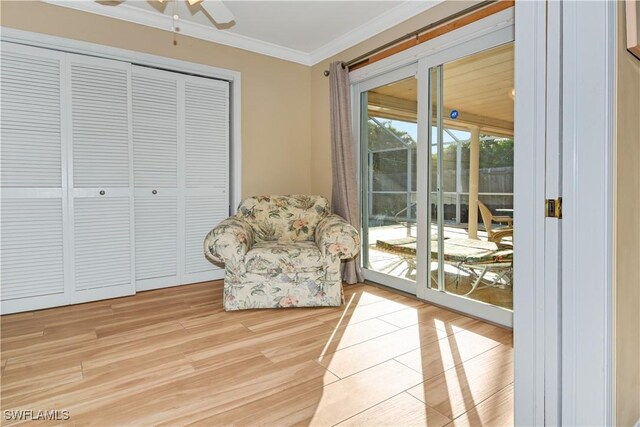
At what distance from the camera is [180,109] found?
3.50m

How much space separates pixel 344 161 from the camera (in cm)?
367

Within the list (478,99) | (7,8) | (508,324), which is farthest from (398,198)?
(7,8)

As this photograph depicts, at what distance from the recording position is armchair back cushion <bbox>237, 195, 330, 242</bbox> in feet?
11.3

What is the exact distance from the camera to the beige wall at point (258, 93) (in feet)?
10.2

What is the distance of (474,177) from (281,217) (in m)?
1.70

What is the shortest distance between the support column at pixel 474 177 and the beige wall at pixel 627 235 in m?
1.50

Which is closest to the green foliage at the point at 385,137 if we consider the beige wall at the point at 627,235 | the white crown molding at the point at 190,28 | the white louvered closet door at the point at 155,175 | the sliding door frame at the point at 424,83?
the sliding door frame at the point at 424,83

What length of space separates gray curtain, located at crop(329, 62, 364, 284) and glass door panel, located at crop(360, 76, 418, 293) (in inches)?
6.8

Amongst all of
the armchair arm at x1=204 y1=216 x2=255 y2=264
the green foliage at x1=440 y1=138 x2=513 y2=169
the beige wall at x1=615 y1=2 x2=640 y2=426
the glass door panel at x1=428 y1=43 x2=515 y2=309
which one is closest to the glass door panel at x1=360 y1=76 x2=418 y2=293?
the glass door panel at x1=428 y1=43 x2=515 y2=309

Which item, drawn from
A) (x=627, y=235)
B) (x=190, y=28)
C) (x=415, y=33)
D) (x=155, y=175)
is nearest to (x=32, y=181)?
(x=155, y=175)

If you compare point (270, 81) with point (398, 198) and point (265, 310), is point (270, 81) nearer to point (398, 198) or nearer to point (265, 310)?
point (398, 198)

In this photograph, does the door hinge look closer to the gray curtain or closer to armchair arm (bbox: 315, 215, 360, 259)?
armchair arm (bbox: 315, 215, 360, 259)
